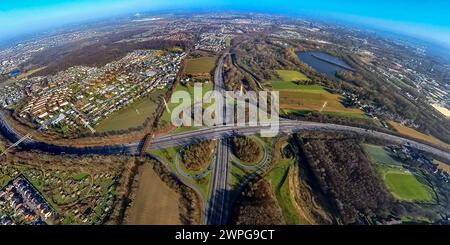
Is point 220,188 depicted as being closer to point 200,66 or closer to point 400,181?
point 400,181

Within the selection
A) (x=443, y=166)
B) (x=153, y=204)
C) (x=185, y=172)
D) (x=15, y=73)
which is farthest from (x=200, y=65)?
(x=15, y=73)

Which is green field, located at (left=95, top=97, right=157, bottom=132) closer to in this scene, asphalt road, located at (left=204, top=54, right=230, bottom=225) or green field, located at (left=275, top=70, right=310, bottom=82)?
asphalt road, located at (left=204, top=54, right=230, bottom=225)

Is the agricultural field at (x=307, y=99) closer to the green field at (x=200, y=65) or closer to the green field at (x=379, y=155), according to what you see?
the green field at (x=379, y=155)

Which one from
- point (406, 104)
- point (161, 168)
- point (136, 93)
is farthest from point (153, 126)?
point (406, 104)

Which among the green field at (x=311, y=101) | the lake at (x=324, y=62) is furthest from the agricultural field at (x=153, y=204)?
the lake at (x=324, y=62)

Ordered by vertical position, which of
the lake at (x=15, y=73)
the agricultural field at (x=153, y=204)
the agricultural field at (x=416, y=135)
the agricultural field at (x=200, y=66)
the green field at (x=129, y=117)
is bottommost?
the agricultural field at (x=153, y=204)
